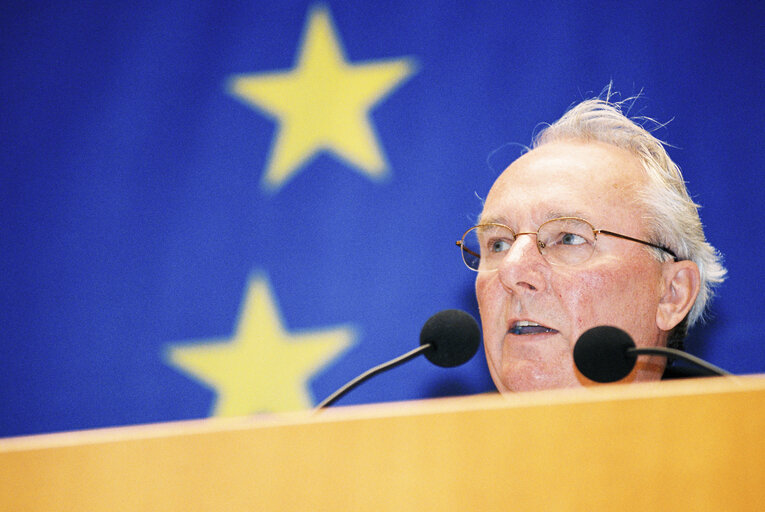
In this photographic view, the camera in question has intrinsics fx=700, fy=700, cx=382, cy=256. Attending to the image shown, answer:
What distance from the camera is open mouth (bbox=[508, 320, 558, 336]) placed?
1368 millimetres

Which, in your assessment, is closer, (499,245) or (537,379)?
(537,379)

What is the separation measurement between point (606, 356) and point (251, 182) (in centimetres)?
113

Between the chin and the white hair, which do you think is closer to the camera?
the chin

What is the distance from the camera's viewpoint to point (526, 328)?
4.57 ft

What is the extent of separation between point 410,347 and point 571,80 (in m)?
0.75

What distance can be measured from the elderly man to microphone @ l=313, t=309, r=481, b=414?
1.11ft

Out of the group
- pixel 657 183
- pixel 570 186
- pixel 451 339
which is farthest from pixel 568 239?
pixel 451 339

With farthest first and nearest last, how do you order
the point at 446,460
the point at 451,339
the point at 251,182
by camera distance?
the point at 251,182 → the point at 451,339 → the point at 446,460

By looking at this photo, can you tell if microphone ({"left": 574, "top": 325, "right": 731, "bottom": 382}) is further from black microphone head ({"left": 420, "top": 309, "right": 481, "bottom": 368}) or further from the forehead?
the forehead

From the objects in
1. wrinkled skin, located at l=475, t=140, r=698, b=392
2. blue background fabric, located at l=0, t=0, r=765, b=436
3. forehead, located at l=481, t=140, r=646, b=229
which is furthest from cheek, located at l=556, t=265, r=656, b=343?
blue background fabric, located at l=0, t=0, r=765, b=436

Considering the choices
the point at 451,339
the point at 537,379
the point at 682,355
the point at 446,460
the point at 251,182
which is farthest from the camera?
the point at 251,182

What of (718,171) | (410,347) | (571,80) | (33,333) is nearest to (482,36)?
(571,80)

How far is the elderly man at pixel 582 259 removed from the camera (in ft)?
4.42

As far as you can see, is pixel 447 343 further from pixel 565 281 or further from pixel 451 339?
pixel 565 281
